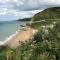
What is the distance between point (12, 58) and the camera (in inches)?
177

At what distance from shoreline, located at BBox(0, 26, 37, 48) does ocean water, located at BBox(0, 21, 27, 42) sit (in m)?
0.11

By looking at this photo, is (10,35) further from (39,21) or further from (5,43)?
(39,21)

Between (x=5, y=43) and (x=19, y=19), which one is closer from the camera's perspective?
(x=5, y=43)

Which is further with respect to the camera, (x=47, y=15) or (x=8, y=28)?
(x=47, y=15)

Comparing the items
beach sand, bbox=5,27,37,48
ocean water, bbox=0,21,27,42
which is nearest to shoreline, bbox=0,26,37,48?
beach sand, bbox=5,27,37,48

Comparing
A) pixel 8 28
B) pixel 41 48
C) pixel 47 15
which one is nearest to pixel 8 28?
pixel 8 28

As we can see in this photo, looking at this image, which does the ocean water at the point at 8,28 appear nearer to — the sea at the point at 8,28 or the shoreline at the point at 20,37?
the sea at the point at 8,28

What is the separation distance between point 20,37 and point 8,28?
1.25ft

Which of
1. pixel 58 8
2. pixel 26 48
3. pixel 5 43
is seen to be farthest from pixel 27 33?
pixel 58 8

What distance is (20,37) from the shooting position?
214 inches

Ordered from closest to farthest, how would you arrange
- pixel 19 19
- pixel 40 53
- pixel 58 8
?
pixel 40 53 → pixel 19 19 → pixel 58 8

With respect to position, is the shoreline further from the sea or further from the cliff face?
the cliff face

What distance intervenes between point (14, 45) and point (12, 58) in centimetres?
61

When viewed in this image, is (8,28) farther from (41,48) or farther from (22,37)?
(41,48)
